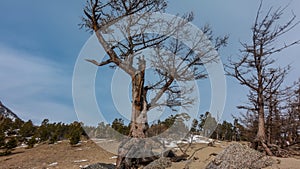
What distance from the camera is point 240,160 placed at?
10.7ft

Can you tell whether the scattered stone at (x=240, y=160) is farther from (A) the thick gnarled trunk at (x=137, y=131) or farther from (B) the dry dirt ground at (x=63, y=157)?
(A) the thick gnarled trunk at (x=137, y=131)

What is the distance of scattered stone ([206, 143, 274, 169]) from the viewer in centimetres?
318

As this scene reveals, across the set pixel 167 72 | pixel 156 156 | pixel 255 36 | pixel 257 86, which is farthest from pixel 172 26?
pixel 156 156

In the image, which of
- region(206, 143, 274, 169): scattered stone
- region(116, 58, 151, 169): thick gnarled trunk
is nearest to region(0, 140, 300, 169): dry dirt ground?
region(116, 58, 151, 169): thick gnarled trunk

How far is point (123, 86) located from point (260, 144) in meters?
3.73

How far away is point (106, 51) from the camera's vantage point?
6184mm

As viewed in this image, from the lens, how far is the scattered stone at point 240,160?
318 centimetres

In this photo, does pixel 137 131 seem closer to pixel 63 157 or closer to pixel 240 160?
pixel 240 160

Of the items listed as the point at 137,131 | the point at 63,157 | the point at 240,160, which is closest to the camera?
the point at 240,160

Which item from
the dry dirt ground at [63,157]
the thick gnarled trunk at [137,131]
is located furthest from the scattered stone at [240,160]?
the thick gnarled trunk at [137,131]

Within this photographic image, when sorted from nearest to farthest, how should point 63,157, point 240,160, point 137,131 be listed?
point 240,160 → point 137,131 → point 63,157

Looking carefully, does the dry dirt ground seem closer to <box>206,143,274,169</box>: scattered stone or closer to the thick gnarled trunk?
the thick gnarled trunk

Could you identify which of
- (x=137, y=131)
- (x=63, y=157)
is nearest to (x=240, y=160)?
(x=137, y=131)

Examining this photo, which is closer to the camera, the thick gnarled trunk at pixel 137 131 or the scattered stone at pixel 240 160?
the scattered stone at pixel 240 160
